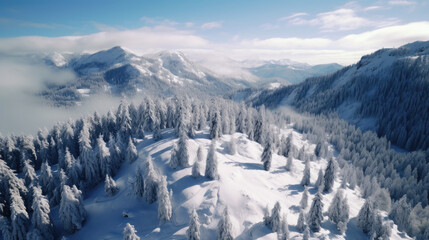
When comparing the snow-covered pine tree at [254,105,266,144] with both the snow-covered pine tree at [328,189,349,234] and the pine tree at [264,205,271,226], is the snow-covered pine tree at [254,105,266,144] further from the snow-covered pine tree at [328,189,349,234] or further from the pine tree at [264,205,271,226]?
the pine tree at [264,205,271,226]

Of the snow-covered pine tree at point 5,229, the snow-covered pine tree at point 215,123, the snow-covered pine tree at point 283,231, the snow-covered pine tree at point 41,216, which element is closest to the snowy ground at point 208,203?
the snow-covered pine tree at point 283,231

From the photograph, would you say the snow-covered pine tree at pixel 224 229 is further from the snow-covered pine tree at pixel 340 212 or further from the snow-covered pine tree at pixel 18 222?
the snow-covered pine tree at pixel 18 222

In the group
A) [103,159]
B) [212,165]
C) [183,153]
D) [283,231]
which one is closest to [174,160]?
[183,153]

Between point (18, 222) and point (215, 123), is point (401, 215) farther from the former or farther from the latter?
point (18, 222)

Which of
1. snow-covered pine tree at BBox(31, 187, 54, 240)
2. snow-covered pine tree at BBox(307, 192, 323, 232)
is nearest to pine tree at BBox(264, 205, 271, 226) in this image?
snow-covered pine tree at BBox(307, 192, 323, 232)

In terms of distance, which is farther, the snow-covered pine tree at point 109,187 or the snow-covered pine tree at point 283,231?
the snow-covered pine tree at point 109,187

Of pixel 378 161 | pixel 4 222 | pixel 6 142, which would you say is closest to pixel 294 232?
pixel 4 222

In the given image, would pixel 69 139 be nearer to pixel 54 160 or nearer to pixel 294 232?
pixel 54 160
